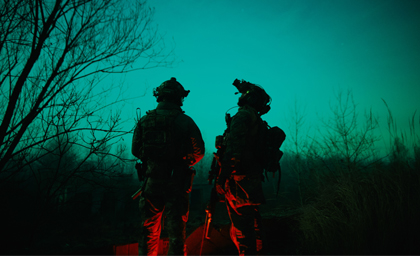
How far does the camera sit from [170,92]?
346cm

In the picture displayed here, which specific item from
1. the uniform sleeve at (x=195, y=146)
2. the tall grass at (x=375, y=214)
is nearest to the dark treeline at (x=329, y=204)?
the tall grass at (x=375, y=214)

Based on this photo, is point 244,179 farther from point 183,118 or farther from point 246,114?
point 183,118

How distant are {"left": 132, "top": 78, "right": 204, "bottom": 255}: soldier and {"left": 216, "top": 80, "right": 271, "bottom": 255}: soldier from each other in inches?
22.4

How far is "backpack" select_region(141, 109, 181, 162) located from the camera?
3090 mm

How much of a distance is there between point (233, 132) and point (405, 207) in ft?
8.36

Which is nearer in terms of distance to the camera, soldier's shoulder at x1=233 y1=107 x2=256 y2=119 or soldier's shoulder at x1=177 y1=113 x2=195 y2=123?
soldier's shoulder at x1=233 y1=107 x2=256 y2=119

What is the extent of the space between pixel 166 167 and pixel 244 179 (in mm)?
1192

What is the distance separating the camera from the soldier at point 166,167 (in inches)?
115

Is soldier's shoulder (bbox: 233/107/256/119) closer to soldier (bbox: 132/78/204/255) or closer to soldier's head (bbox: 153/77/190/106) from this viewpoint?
soldier (bbox: 132/78/204/255)

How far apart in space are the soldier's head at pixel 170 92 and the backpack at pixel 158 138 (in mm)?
391

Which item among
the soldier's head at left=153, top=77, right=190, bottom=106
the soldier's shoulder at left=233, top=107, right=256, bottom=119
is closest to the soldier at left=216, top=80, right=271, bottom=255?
the soldier's shoulder at left=233, top=107, right=256, bottom=119

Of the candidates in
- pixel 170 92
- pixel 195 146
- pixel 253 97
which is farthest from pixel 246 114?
pixel 170 92

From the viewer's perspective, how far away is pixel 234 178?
10.2 ft

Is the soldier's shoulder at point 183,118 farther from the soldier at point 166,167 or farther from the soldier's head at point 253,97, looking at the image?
the soldier's head at point 253,97
